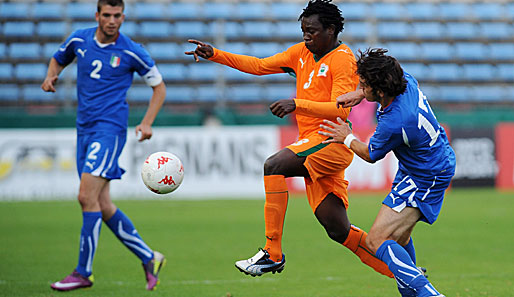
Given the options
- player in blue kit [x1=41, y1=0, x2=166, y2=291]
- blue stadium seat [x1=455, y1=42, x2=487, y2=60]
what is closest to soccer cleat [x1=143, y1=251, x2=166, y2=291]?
player in blue kit [x1=41, y1=0, x2=166, y2=291]

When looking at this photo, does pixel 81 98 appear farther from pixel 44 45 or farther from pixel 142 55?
pixel 44 45

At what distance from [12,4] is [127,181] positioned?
10.4m

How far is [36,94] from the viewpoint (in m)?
22.0

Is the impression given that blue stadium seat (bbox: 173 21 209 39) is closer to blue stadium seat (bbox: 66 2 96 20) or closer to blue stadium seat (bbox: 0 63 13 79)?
blue stadium seat (bbox: 66 2 96 20)

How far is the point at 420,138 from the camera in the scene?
16.5 ft

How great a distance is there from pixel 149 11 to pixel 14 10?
180 inches

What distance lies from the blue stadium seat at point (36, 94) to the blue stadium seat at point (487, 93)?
46.4 feet

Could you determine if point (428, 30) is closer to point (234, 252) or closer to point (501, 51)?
point (501, 51)

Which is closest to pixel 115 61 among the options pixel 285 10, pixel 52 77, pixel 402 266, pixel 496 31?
pixel 52 77

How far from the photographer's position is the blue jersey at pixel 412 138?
4.96m

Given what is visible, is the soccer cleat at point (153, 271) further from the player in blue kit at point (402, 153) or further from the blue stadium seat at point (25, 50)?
the blue stadium seat at point (25, 50)

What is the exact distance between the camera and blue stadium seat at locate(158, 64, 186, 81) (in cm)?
2277

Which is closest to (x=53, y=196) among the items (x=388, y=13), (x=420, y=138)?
(x=420, y=138)

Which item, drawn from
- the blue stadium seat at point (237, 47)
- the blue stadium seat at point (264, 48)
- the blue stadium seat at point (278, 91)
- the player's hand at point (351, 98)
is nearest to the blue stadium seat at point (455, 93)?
the blue stadium seat at point (278, 91)
